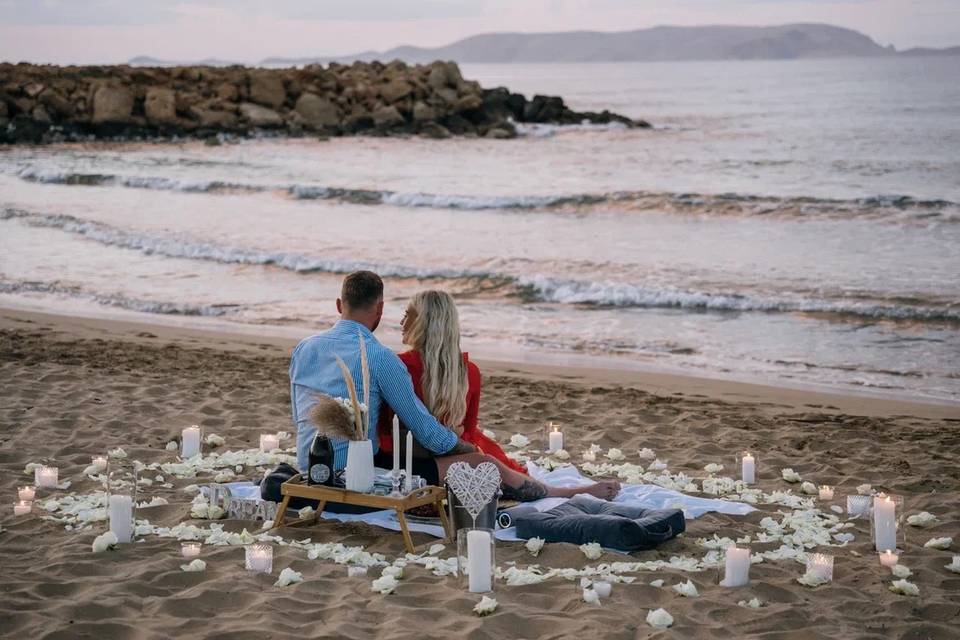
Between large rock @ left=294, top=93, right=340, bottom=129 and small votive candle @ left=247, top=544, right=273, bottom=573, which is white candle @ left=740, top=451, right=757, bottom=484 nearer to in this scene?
small votive candle @ left=247, top=544, right=273, bottom=573

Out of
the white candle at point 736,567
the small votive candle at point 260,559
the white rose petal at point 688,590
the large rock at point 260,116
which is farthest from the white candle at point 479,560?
the large rock at point 260,116

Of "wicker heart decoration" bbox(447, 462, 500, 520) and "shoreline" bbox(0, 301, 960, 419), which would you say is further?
"shoreline" bbox(0, 301, 960, 419)

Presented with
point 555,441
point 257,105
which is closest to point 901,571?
point 555,441

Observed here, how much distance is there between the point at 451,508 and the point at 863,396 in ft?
19.4

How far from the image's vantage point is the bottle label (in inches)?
217

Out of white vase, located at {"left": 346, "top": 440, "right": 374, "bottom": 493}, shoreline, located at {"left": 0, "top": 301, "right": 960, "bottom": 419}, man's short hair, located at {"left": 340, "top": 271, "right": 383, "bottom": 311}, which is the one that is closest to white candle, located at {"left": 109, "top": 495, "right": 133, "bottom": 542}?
white vase, located at {"left": 346, "top": 440, "right": 374, "bottom": 493}

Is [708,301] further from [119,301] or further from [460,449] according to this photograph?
[460,449]

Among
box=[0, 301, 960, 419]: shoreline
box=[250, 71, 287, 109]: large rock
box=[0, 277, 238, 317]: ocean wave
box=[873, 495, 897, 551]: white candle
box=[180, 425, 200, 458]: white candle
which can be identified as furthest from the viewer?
box=[250, 71, 287, 109]: large rock

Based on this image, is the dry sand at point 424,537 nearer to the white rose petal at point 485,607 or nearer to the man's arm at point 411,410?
the white rose petal at point 485,607

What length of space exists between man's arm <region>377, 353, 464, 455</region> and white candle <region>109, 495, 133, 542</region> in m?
1.40

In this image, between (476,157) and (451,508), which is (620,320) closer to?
(451,508)

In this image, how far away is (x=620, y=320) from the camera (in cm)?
1400

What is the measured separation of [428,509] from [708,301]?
9439 mm

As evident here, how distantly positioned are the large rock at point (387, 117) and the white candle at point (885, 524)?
42191mm
